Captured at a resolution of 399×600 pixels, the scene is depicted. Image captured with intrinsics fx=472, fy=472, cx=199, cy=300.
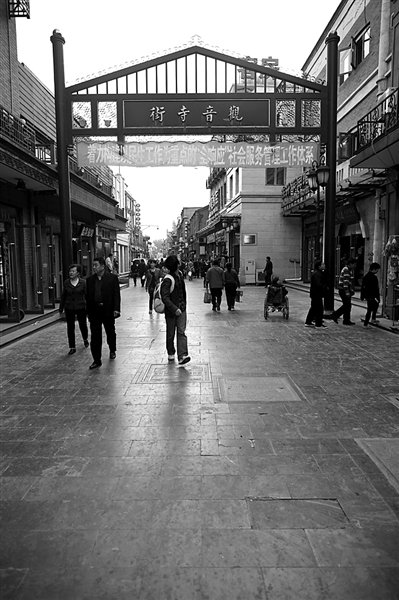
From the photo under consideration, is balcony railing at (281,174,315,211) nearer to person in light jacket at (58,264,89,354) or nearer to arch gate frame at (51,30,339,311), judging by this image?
arch gate frame at (51,30,339,311)

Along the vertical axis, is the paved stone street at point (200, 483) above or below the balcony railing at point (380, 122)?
below

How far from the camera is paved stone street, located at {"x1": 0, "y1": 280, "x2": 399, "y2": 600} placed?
2.55 m

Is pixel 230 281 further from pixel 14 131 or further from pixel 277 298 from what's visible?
pixel 14 131

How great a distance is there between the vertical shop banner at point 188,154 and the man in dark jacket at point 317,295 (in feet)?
9.93

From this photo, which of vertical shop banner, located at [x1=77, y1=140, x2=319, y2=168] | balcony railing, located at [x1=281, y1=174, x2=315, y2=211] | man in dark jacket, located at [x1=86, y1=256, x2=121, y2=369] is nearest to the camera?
man in dark jacket, located at [x1=86, y1=256, x2=121, y2=369]

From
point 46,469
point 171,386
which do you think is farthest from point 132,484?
point 171,386

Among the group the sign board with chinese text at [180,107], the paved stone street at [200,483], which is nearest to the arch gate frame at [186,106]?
the sign board with chinese text at [180,107]

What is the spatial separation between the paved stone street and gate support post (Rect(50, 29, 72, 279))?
5956mm

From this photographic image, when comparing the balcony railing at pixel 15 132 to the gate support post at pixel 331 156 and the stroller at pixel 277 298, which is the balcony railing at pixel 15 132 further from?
the gate support post at pixel 331 156

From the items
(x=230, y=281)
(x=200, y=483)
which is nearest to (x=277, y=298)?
(x=230, y=281)

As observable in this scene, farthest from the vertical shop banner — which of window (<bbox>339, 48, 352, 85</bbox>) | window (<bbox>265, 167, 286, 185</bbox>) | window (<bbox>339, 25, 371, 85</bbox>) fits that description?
window (<bbox>265, 167, 286, 185</bbox>)

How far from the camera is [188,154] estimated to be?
11.8 metres

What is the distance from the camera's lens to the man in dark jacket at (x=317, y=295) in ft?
36.3

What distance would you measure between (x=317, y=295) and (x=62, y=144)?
754cm
